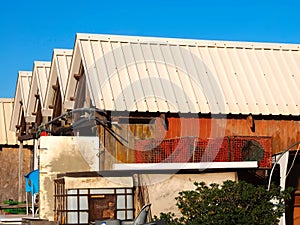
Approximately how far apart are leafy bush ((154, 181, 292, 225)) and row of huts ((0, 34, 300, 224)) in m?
1.69

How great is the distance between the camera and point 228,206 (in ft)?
65.5

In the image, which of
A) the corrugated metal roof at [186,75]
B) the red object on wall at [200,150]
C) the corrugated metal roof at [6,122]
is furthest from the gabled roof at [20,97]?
the red object on wall at [200,150]

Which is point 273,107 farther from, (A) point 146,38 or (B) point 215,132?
(A) point 146,38

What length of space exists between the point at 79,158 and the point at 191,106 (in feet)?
14.3

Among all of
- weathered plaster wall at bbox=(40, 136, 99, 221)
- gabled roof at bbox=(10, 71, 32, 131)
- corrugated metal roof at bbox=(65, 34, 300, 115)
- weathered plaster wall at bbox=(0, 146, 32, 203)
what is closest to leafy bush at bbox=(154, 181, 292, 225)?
weathered plaster wall at bbox=(40, 136, 99, 221)

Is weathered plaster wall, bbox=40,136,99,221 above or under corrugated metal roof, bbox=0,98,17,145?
under

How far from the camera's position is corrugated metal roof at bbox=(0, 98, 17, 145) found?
3819cm

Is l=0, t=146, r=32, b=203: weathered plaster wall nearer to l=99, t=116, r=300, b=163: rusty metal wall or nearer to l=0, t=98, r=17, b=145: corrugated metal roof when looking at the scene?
l=0, t=98, r=17, b=145: corrugated metal roof

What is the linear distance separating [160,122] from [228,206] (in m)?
6.66

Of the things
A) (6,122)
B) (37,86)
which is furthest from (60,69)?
(6,122)

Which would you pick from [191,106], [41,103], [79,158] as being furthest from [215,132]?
[41,103]

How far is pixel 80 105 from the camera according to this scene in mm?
28766

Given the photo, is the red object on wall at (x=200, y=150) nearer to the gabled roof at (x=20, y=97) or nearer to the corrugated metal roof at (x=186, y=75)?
the corrugated metal roof at (x=186, y=75)

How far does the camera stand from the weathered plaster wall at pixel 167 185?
22.4m
